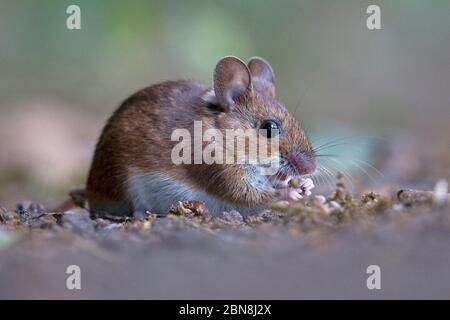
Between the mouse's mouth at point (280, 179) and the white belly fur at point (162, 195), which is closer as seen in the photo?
the mouse's mouth at point (280, 179)

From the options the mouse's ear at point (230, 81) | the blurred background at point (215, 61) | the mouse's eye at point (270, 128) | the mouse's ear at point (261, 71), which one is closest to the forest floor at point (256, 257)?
the mouse's eye at point (270, 128)

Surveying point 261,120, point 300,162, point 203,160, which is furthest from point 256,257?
point 261,120

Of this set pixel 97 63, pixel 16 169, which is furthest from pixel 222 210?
pixel 97 63

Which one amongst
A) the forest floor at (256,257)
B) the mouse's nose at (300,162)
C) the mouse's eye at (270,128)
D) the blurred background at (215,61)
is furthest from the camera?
the blurred background at (215,61)

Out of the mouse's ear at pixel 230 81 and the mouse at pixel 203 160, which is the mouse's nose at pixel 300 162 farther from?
the mouse's ear at pixel 230 81

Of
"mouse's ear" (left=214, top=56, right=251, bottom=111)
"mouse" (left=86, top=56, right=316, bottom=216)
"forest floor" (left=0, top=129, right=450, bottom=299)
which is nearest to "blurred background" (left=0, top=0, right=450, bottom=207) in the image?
"mouse" (left=86, top=56, right=316, bottom=216)
